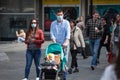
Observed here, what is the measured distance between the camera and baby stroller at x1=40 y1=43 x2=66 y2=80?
10.3 metres

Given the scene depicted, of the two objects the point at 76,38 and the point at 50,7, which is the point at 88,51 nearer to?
the point at 76,38

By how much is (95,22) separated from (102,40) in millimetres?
1264

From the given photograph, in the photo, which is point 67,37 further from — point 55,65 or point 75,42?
point 75,42

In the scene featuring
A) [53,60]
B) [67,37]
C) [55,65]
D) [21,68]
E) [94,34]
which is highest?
[67,37]

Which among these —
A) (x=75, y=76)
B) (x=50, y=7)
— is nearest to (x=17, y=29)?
(x=50, y=7)

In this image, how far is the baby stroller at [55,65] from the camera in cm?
1030

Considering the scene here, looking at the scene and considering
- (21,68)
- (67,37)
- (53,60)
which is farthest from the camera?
(21,68)

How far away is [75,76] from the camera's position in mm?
12766

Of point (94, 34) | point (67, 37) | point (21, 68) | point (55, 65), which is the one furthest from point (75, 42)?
point (55, 65)

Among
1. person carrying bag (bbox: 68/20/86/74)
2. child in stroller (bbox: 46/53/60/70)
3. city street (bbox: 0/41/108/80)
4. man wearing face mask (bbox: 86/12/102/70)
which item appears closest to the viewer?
child in stroller (bbox: 46/53/60/70)

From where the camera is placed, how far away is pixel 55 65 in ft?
33.9

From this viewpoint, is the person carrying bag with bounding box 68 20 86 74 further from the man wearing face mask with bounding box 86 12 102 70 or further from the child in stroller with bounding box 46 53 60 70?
the child in stroller with bounding box 46 53 60 70

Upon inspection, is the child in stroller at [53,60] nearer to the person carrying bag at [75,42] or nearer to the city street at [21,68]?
the city street at [21,68]

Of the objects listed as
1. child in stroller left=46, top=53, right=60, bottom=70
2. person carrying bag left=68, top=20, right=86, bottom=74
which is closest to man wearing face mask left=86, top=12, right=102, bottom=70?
person carrying bag left=68, top=20, right=86, bottom=74
